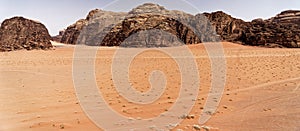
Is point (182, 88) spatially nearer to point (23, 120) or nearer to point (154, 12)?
point (23, 120)

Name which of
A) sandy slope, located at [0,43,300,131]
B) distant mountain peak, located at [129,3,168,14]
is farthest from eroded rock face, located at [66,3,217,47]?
sandy slope, located at [0,43,300,131]

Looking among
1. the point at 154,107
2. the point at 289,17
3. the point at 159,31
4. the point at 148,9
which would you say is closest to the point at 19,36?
the point at 159,31

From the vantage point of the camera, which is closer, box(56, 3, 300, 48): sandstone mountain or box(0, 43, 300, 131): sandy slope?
box(0, 43, 300, 131): sandy slope

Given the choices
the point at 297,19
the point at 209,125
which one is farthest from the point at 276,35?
the point at 209,125

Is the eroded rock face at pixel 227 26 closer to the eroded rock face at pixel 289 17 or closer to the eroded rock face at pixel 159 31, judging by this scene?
the eroded rock face at pixel 159 31

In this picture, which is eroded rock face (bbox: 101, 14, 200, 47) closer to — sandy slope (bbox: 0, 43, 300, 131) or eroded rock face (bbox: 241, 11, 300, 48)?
eroded rock face (bbox: 241, 11, 300, 48)

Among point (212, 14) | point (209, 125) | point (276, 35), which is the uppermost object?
point (212, 14)

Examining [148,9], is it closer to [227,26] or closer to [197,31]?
[197,31]

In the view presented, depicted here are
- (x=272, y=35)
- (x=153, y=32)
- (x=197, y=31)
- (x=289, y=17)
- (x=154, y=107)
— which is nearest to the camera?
(x=154, y=107)
